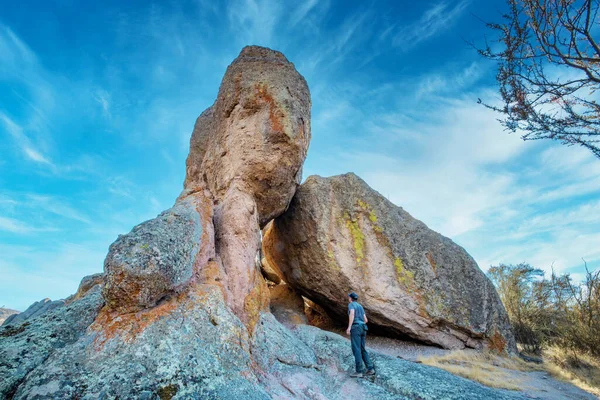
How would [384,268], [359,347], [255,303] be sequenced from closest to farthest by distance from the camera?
[359,347] → [255,303] → [384,268]

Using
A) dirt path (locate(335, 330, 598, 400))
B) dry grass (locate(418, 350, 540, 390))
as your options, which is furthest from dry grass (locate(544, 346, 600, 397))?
dry grass (locate(418, 350, 540, 390))

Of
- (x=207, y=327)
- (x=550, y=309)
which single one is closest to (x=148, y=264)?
(x=207, y=327)

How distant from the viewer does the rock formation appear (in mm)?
5172

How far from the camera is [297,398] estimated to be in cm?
633

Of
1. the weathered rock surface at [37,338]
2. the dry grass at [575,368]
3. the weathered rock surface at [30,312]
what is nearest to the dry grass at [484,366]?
the dry grass at [575,368]

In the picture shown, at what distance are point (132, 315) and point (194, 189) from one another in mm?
6870

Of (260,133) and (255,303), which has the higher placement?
(260,133)

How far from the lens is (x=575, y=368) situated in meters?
11.7

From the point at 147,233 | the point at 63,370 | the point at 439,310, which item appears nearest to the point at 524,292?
the point at 439,310

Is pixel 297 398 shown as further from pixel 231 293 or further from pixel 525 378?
pixel 525 378

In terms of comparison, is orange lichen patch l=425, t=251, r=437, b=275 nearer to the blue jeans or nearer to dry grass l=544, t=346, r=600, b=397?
dry grass l=544, t=346, r=600, b=397

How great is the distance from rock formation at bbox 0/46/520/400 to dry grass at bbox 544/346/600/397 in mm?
4467

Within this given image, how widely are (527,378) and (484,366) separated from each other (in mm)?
1129

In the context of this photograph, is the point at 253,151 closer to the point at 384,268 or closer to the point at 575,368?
the point at 384,268
